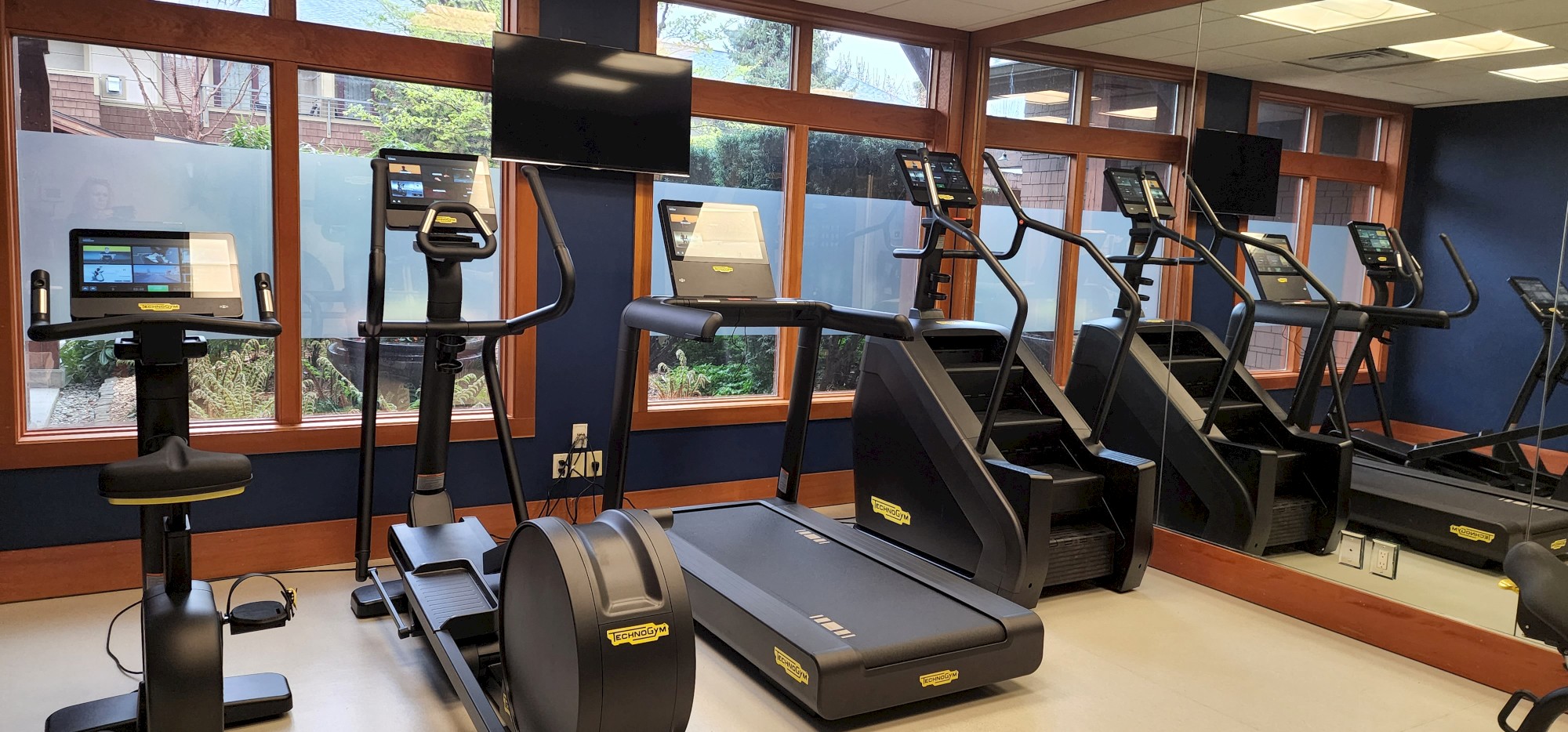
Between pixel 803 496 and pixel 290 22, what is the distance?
11.4ft

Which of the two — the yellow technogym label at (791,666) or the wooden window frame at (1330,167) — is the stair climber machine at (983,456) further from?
the yellow technogym label at (791,666)

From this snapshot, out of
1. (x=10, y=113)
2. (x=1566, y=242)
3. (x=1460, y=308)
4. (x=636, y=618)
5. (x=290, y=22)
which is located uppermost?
(x=290, y=22)

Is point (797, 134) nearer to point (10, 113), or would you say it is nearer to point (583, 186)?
point (583, 186)

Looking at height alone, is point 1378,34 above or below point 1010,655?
above

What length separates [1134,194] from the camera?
16.5 ft

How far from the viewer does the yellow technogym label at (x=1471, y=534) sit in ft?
13.4

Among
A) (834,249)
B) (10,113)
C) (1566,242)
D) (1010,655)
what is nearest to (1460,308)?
(1566,242)

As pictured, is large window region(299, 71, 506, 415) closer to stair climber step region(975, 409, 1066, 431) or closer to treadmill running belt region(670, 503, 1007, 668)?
treadmill running belt region(670, 503, 1007, 668)

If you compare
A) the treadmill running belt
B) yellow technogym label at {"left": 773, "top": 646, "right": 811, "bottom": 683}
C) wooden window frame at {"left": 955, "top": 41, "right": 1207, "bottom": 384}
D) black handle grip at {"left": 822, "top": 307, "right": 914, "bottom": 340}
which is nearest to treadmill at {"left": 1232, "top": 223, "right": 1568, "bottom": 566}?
wooden window frame at {"left": 955, "top": 41, "right": 1207, "bottom": 384}

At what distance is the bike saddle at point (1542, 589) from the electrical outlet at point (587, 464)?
3.90 m

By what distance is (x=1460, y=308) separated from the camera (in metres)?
4.08

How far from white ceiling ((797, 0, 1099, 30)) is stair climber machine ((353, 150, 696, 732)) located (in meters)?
2.57

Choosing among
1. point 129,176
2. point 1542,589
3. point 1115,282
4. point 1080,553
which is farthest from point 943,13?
point 1542,589

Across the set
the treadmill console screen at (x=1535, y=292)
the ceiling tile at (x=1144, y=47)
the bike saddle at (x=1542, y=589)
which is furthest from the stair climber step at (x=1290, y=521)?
the bike saddle at (x=1542, y=589)
